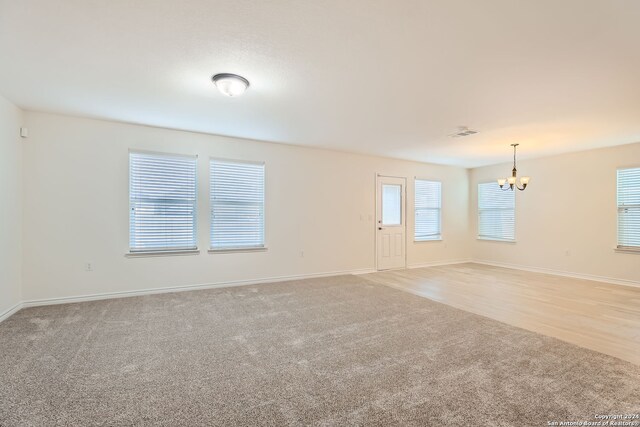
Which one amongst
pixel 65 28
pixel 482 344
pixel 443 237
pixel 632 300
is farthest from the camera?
pixel 443 237

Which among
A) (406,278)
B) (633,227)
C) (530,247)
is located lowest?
(406,278)

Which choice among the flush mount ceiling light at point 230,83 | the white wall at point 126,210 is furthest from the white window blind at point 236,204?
the flush mount ceiling light at point 230,83

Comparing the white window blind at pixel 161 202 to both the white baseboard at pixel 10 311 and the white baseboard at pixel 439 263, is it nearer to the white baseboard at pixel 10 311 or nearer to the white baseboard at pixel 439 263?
the white baseboard at pixel 10 311

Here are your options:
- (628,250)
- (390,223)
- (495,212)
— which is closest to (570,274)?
(628,250)

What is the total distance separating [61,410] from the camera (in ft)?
6.05

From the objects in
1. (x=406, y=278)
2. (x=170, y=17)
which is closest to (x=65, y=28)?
(x=170, y=17)

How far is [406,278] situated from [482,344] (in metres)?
3.03

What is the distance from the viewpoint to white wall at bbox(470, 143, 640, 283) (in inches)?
212

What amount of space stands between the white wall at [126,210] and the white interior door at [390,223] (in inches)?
8.5

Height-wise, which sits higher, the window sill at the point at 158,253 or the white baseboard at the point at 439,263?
the window sill at the point at 158,253

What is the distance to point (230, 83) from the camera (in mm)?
2848

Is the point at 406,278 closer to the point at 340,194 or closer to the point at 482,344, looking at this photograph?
the point at 340,194

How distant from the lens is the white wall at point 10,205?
3.41 metres

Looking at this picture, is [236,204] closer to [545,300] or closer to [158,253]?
[158,253]
